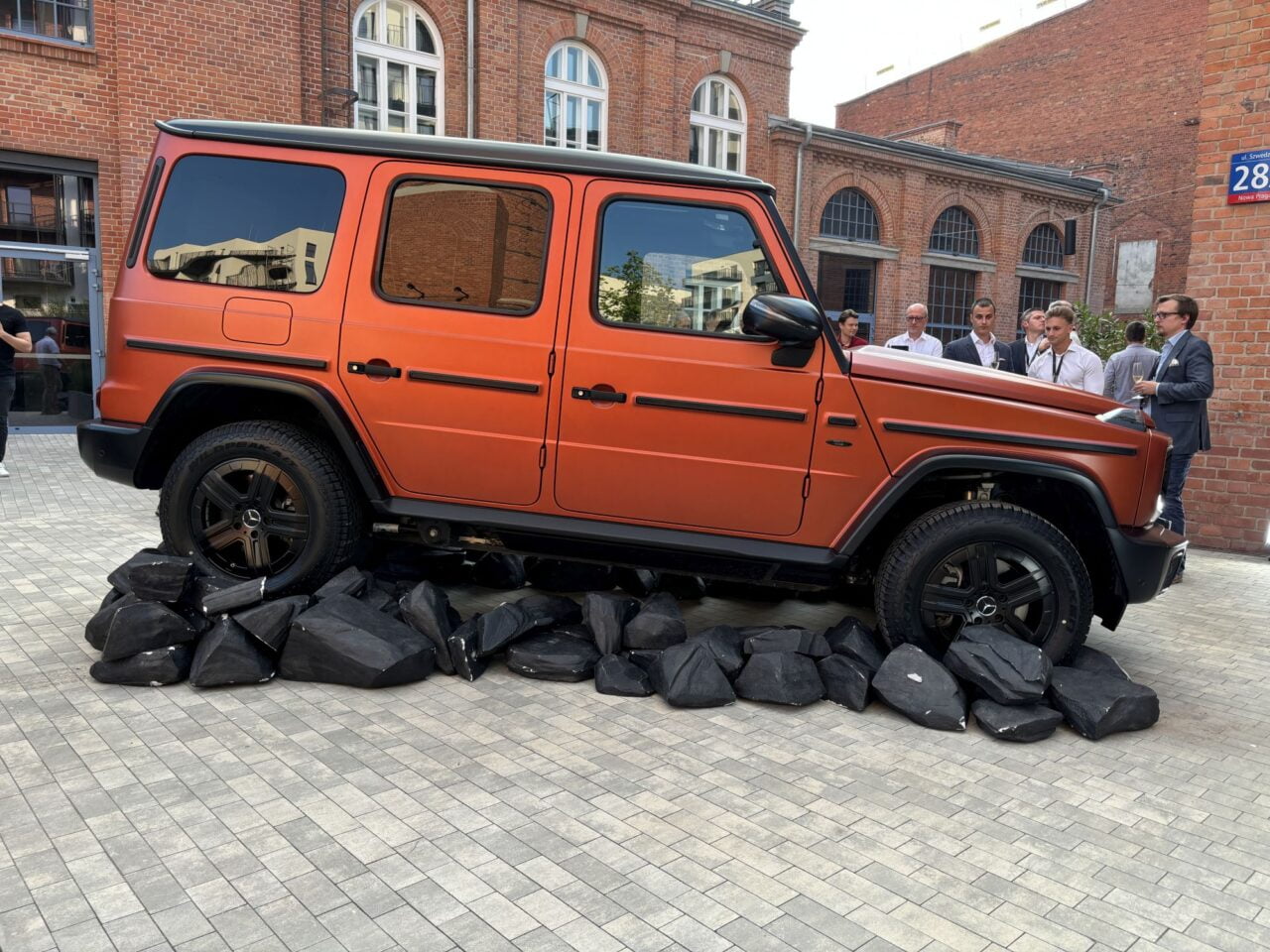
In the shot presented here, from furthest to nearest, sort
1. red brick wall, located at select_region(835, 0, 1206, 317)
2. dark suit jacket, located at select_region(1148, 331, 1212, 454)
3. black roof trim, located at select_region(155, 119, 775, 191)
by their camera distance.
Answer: red brick wall, located at select_region(835, 0, 1206, 317) → dark suit jacket, located at select_region(1148, 331, 1212, 454) → black roof trim, located at select_region(155, 119, 775, 191)

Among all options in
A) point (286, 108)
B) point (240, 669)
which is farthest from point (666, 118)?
point (240, 669)

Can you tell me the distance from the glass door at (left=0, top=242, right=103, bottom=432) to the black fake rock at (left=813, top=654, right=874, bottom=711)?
43.7 ft

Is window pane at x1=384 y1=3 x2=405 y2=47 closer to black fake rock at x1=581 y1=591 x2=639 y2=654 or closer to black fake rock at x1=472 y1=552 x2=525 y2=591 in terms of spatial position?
black fake rock at x1=472 y1=552 x2=525 y2=591

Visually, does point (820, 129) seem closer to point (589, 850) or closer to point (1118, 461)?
point (1118, 461)

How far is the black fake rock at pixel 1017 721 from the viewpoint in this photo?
12.6ft

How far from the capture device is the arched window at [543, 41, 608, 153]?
1936cm

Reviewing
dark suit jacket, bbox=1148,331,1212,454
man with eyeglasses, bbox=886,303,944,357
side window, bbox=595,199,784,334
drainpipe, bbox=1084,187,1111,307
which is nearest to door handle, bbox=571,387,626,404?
side window, bbox=595,199,784,334

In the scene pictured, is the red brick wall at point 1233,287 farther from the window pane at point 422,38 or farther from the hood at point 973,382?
the window pane at point 422,38

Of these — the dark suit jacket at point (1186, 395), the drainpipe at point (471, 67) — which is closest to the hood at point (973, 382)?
the dark suit jacket at point (1186, 395)

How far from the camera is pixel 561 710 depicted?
400 centimetres

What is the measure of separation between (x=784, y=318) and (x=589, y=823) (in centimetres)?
218

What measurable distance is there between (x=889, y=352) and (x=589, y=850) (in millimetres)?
2913

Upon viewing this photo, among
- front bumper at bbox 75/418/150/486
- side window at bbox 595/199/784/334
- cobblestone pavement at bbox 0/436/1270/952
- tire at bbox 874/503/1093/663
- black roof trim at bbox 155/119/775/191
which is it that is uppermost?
black roof trim at bbox 155/119/775/191

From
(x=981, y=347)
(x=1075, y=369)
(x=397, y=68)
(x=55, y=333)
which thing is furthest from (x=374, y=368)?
(x=397, y=68)
